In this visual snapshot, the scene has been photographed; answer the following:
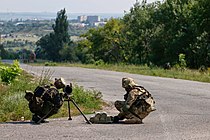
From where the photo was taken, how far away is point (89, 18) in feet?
617

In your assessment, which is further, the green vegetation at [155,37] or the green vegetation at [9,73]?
the green vegetation at [155,37]

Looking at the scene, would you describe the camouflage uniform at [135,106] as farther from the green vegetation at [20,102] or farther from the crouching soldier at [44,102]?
the green vegetation at [20,102]

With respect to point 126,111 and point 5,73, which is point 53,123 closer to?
point 126,111

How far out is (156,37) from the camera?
5044 centimetres

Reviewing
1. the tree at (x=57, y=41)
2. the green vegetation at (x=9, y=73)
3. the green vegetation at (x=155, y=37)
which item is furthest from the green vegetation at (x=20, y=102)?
the tree at (x=57, y=41)

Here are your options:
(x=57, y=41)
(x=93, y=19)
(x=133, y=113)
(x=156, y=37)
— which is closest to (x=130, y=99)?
(x=133, y=113)

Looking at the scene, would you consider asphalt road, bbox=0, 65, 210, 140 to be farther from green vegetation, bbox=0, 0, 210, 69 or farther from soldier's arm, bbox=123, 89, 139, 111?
green vegetation, bbox=0, 0, 210, 69

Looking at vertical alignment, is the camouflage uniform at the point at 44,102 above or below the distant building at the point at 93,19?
below

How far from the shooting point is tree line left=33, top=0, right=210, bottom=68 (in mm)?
43375

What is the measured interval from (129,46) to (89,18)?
126193mm

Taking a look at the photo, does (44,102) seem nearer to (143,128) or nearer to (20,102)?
(20,102)

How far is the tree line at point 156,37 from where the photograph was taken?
4338 cm

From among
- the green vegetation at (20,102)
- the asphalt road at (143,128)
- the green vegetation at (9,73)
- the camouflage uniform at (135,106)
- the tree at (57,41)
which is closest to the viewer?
the asphalt road at (143,128)

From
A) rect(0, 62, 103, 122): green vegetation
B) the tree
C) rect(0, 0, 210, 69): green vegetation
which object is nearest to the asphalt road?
rect(0, 62, 103, 122): green vegetation
